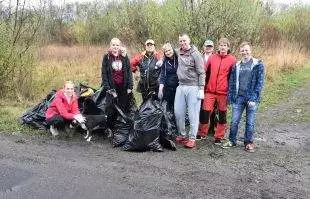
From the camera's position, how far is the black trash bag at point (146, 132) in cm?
695

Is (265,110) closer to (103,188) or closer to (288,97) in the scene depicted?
(288,97)

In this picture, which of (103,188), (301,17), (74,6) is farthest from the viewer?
(74,6)

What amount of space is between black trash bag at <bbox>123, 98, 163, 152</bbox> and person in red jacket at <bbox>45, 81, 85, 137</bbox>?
870 mm

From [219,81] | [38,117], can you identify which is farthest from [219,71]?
[38,117]

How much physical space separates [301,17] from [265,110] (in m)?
20.3

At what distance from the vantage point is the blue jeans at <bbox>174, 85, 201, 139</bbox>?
7242 millimetres

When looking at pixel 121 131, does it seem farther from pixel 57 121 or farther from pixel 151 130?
pixel 57 121

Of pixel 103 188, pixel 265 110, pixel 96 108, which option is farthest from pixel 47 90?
pixel 103 188

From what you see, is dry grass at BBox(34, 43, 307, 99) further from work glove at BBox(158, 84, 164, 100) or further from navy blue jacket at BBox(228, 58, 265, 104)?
navy blue jacket at BBox(228, 58, 265, 104)

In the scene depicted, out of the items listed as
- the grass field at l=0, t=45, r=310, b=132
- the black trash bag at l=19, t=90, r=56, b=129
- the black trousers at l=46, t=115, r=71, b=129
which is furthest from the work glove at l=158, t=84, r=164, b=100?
the grass field at l=0, t=45, r=310, b=132

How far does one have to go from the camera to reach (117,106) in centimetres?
759

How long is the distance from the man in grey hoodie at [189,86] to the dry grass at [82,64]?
15.5ft

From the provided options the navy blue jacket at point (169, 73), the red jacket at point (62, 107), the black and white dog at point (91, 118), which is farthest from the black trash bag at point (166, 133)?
the red jacket at point (62, 107)

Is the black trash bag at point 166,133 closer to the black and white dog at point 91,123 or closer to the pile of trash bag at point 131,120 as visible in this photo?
the pile of trash bag at point 131,120
